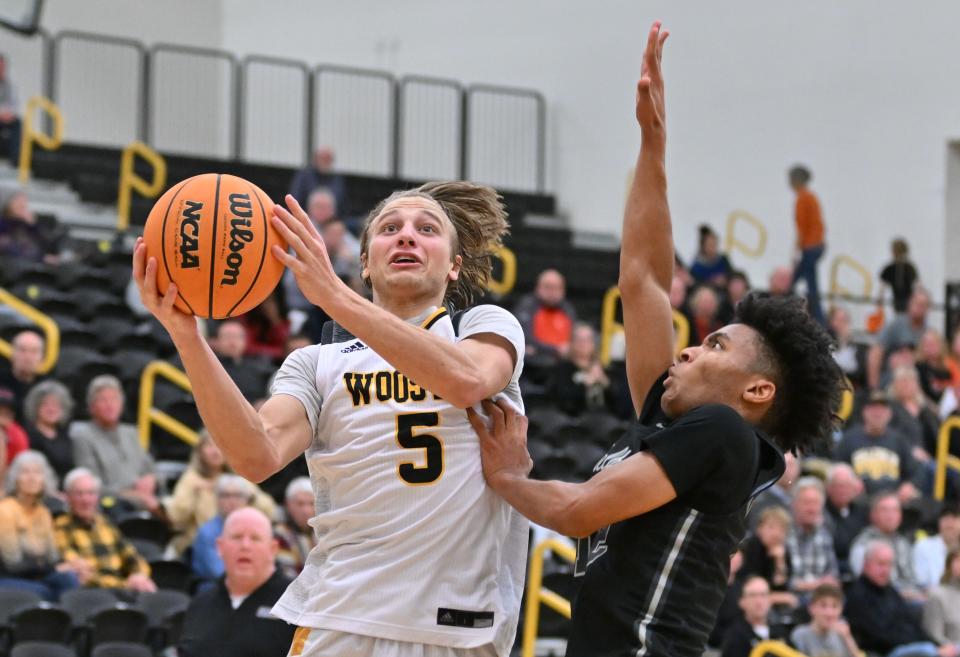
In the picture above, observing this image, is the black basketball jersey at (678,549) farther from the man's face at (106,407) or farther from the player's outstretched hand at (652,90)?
the man's face at (106,407)

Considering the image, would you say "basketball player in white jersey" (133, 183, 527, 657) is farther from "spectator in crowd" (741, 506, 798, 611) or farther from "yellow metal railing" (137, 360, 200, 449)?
"yellow metal railing" (137, 360, 200, 449)

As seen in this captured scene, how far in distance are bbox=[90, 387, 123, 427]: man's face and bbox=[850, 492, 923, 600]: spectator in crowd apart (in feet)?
14.6

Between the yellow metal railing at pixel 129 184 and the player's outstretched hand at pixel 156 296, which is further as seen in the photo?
the yellow metal railing at pixel 129 184

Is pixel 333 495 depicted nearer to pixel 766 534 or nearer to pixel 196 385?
pixel 196 385

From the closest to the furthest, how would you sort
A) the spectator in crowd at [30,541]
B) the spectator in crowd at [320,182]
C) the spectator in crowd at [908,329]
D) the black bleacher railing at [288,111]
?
the spectator in crowd at [30,541]
the spectator in crowd at [320,182]
the spectator in crowd at [908,329]
the black bleacher railing at [288,111]

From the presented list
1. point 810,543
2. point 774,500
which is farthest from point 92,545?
point 774,500

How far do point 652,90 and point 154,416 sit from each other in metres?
6.56

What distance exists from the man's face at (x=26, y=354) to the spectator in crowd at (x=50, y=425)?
46cm

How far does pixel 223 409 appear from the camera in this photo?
136 inches

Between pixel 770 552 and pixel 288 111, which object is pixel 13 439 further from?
pixel 288 111

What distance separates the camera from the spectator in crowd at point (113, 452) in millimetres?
9047

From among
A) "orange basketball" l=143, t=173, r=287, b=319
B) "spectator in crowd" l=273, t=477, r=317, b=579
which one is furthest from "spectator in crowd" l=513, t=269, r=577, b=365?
"orange basketball" l=143, t=173, r=287, b=319

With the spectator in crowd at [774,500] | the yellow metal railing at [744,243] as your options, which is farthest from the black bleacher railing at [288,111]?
the spectator in crowd at [774,500]

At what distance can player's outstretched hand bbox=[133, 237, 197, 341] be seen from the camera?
336 centimetres
